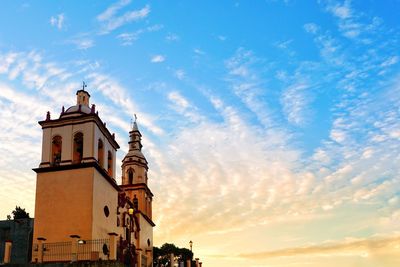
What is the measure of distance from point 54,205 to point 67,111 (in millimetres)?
6039

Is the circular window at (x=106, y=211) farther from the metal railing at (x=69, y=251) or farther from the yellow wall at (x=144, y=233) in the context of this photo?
the yellow wall at (x=144, y=233)

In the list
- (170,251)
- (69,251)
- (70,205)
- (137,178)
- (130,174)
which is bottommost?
(69,251)

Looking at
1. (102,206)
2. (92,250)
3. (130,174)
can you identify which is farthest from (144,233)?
(92,250)

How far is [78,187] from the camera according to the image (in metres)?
26.0

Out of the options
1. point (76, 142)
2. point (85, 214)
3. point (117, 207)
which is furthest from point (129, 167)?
point (85, 214)

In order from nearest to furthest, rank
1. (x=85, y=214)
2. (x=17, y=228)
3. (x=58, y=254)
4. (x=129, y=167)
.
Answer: (x=58, y=254), (x=85, y=214), (x=17, y=228), (x=129, y=167)

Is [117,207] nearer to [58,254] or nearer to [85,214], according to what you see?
[85,214]

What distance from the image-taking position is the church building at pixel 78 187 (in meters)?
24.8

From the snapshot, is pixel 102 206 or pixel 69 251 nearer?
pixel 69 251

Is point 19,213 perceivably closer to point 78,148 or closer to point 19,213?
point 19,213

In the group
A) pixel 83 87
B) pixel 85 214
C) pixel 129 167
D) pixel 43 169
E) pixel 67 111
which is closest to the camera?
pixel 85 214

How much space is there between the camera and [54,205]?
25.9 metres

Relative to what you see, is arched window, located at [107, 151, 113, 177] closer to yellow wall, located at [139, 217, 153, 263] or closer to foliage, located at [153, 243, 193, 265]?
yellow wall, located at [139, 217, 153, 263]

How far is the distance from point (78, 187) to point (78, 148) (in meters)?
3.25
